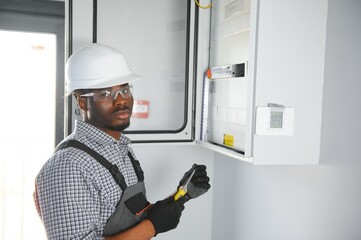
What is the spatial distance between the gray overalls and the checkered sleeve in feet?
0.27

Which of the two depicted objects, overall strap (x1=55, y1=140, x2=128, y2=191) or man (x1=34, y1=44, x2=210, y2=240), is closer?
man (x1=34, y1=44, x2=210, y2=240)

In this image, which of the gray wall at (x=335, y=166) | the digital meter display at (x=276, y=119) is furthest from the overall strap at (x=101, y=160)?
the gray wall at (x=335, y=166)

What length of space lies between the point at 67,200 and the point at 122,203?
0.25m

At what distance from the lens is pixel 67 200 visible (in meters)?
1.27

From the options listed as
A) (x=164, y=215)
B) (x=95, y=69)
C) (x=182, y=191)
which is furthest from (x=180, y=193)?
(x=95, y=69)

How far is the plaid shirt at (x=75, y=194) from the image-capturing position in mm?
1267

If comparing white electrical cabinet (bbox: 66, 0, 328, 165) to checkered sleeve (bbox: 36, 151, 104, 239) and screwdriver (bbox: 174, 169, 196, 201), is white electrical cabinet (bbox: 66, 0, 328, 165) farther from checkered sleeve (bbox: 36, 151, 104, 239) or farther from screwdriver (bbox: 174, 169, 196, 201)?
checkered sleeve (bbox: 36, 151, 104, 239)

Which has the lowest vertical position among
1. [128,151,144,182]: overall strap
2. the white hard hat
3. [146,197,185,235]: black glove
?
[146,197,185,235]: black glove

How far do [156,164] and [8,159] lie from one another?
0.81 meters

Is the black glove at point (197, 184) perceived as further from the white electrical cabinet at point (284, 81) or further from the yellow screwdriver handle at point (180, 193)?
the white electrical cabinet at point (284, 81)

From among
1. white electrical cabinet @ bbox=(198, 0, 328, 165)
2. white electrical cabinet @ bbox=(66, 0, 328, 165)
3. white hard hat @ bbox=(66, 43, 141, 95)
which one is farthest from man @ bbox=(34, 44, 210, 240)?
white electrical cabinet @ bbox=(198, 0, 328, 165)

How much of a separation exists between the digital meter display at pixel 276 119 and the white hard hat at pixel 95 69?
0.57 m

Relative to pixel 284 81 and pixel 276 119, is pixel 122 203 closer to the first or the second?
pixel 276 119

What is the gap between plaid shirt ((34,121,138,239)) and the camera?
127 centimetres
